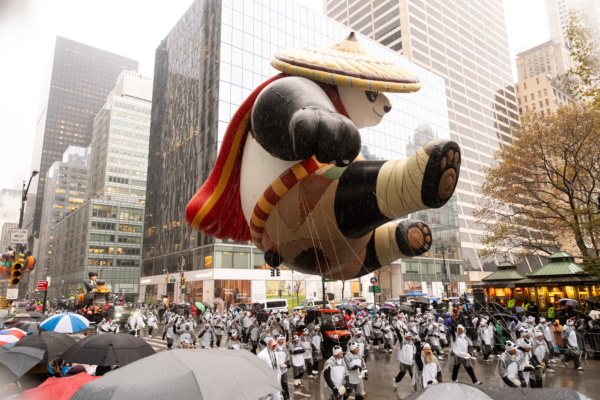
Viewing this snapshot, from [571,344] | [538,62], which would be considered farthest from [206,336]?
[538,62]

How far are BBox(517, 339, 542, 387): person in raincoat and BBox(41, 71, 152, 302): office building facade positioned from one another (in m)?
63.4

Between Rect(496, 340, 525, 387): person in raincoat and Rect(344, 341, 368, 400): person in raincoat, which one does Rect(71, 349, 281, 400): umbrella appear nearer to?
Rect(344, 341, 368, 400): person in raincoat

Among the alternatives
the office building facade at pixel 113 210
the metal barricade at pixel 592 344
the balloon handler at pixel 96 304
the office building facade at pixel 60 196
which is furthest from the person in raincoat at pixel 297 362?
the office building facade at pixel 60 196

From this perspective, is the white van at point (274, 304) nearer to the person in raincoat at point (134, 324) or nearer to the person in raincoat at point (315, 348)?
the person in raincoat at point (134, 324)

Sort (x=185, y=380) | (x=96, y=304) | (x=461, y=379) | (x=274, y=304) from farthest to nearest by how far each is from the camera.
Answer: (x=274, y=304)
(x=96, y=304)
(x=461, y=379)
(x=185, y=380)

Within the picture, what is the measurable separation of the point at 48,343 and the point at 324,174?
16.8 feet

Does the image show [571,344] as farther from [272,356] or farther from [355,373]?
[272,356]

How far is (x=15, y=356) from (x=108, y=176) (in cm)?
8493

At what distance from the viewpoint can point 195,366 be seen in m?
2.82

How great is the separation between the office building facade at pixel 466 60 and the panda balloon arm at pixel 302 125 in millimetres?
65019

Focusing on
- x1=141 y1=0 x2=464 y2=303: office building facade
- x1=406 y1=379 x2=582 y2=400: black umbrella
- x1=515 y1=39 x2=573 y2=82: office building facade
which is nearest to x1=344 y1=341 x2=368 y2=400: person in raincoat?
x1=406 y1=379 x2=582 y2=400: black umbrella

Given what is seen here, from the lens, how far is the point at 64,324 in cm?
953

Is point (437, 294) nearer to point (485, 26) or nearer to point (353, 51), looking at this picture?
point (353, 51)

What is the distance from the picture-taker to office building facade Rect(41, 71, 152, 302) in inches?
2798
